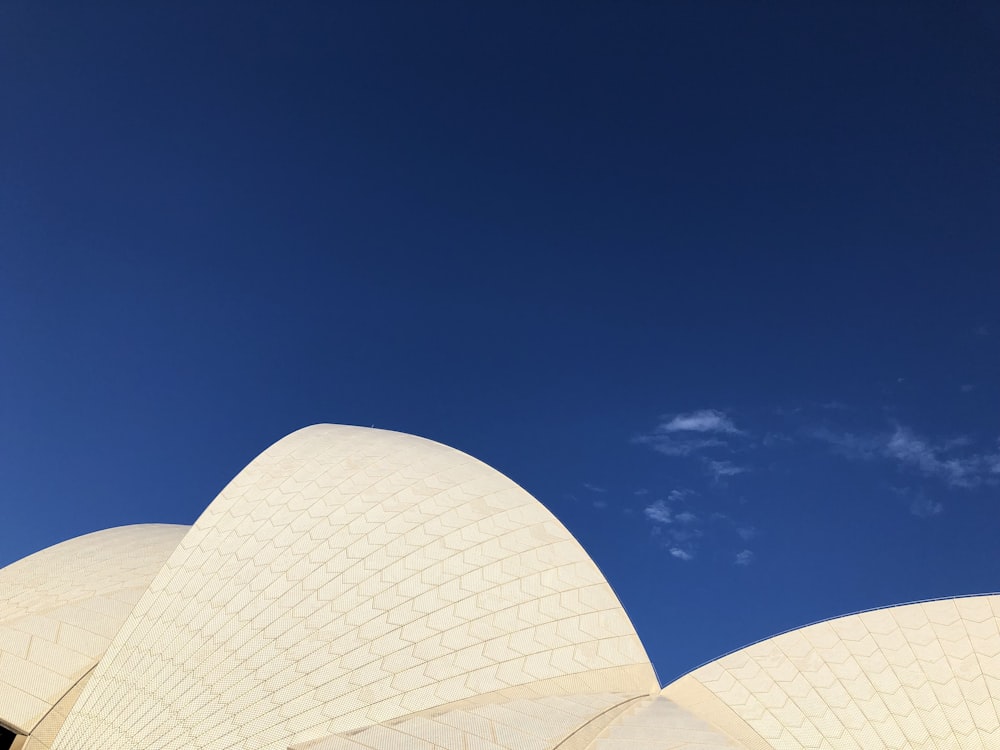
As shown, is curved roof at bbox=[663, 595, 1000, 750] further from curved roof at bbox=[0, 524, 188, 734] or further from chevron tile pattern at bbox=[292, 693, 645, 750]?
curved roof at bbox=[0, 524, 188, 734]

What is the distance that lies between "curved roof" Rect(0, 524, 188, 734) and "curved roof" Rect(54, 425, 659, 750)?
187 cm

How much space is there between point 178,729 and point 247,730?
148 cm

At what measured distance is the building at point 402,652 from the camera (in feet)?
41.4

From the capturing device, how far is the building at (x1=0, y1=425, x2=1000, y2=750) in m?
12.6

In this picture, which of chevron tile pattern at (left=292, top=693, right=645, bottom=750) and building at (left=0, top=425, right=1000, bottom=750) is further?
building at (left=0, top=425, right=1000, bottom=750)

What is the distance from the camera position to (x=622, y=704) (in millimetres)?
14164

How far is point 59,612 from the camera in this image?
16375 millimetres

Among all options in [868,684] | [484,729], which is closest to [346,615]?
[484,729]

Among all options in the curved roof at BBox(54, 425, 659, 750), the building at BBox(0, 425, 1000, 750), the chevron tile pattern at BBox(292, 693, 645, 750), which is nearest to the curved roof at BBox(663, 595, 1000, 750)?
the building at BBox(0, 425, 1000, 750)

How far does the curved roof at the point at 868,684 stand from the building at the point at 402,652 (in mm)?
49

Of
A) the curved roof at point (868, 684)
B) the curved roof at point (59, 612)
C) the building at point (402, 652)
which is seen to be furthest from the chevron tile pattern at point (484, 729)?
the curved roof at point (59, 612)

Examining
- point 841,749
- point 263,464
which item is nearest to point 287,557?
point 263,464

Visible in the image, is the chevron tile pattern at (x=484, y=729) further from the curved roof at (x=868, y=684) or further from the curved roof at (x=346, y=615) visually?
the curved roof at (x=868, y=684)

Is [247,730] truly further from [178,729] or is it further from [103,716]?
[103,716]
